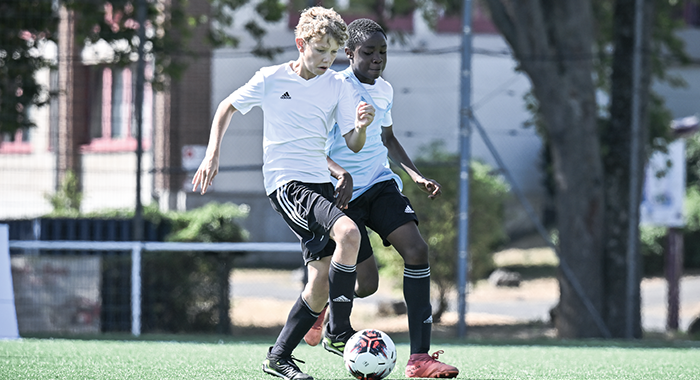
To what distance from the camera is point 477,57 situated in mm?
15570

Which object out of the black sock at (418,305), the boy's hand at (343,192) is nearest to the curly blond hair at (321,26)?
the boy's hand at (343,192)

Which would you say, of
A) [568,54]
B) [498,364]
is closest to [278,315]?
[568,54]

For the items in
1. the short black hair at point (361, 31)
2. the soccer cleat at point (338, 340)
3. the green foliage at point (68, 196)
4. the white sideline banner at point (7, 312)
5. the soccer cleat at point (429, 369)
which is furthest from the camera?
the green foliage at point (68, 196)

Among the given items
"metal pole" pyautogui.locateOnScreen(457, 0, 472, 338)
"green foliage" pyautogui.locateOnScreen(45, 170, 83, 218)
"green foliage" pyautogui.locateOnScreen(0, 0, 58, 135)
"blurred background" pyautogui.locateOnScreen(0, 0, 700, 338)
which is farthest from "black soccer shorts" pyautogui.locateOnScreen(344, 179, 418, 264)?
"green foliage" pyautogui.locateOnScreen(45, 170, 83, 218)

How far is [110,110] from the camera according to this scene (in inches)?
489

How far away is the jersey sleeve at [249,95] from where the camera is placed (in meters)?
4.26

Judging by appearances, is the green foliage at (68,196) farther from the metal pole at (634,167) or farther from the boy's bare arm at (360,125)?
the boy's bare arm at (360,125)

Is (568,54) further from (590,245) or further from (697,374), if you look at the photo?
(697,374)

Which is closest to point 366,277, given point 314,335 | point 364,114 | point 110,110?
point 314,335

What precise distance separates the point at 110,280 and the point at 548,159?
11002 millimetres

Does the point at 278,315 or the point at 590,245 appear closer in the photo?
the point at 590,245

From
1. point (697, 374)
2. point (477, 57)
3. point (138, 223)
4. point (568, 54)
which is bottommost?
point (697, 374)

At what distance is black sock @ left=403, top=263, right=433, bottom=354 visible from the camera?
4.41 meters

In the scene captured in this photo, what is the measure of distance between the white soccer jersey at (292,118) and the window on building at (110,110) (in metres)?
5.90
